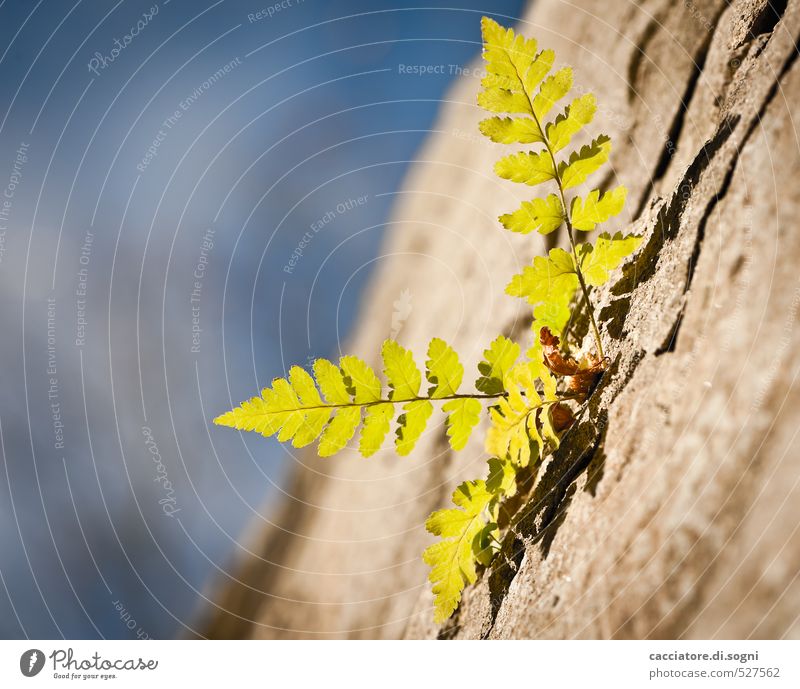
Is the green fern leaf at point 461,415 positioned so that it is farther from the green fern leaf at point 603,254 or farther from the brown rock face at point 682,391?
the green fern leaf at point 603,254

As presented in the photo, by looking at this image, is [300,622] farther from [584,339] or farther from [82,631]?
[584,339]

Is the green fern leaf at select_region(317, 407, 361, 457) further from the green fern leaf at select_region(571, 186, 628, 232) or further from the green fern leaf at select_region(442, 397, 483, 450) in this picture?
the green fern leaf at select_region(571, 186, 628, 232)

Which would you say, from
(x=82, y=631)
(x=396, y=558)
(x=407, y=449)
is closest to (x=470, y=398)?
(x=407, y=449)

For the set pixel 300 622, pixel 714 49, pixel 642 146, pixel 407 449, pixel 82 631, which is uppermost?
pixel 714 49
